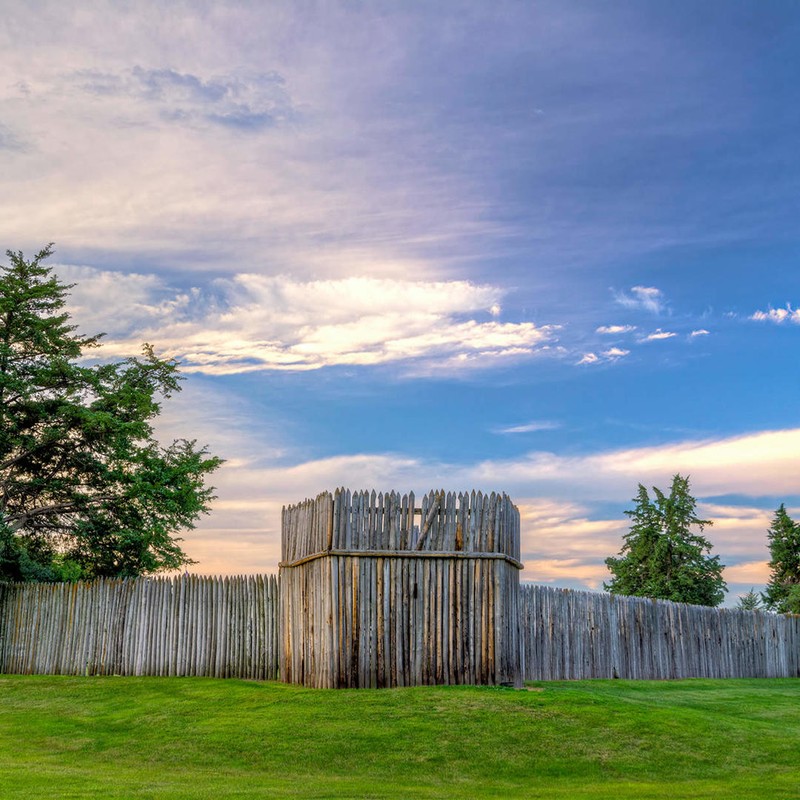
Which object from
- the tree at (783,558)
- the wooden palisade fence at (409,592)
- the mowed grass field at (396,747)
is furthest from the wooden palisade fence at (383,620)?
the tree at (783,558)

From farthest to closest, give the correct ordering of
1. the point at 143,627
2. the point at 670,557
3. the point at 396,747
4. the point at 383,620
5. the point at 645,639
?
the point at 670,557, the point at 645,639, the point at 143,627, the point at 383,620, the point at 396,747

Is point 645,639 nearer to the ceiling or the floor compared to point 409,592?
nearer to the floor

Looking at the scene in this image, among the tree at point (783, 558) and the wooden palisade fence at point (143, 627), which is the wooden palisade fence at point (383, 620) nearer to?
the wooden palisade fence at point (143, 627)

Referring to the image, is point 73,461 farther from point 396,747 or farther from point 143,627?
point 396,747

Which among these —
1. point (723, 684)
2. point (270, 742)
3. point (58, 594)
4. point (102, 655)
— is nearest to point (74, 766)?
point (270, 742)

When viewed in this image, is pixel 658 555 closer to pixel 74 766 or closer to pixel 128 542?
pixel 128 542

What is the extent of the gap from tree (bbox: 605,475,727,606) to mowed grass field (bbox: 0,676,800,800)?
69.0 ft

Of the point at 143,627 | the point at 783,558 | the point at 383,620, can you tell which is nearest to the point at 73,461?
the point at 143,627

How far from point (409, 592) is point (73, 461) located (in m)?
15.8

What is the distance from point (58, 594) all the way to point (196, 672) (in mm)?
4883

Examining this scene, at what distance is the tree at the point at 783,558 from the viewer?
4006 cm

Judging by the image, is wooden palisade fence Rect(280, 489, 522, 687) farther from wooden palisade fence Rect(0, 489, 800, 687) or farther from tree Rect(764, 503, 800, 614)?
tree Rect(764, 503, 800, 614)

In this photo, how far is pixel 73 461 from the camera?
28.2m

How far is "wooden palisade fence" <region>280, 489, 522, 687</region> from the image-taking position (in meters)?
16.1
